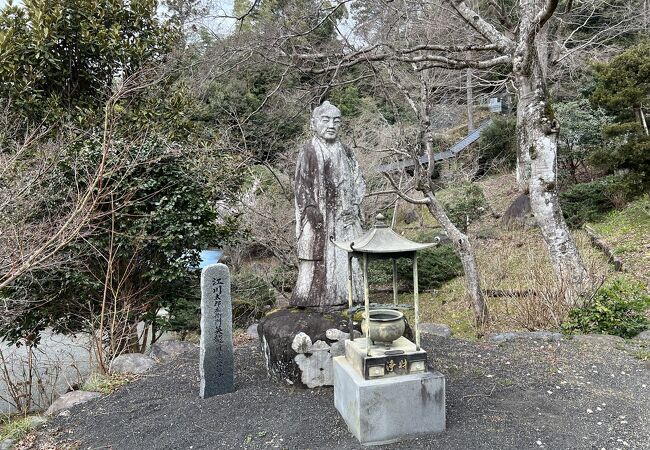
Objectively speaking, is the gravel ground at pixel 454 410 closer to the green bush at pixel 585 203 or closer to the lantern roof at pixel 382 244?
the lantern roof at pixel 382 244

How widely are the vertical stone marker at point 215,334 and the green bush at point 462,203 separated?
32.0 ft

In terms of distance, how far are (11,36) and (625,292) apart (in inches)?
363

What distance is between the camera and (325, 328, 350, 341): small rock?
445cm

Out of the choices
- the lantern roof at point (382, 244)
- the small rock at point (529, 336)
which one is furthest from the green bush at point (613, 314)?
the lantern roof at point (382, 244)

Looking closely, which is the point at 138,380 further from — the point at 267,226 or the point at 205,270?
the point at 267,226

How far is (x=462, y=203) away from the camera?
44.1ft

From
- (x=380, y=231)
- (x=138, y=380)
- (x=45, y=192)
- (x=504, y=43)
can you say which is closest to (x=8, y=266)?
Result: (x=45, y=192)

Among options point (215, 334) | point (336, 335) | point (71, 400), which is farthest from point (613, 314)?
point (71, 400)

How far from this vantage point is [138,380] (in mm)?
5410

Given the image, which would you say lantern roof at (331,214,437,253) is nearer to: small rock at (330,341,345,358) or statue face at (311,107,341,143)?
small rock at (330,341,345,358)

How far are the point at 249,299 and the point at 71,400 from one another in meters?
4.42

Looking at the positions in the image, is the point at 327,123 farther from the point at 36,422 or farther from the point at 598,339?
the point at 598,339

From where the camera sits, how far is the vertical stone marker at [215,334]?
4.61 meters

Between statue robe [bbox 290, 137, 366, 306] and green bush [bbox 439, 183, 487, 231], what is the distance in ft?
29.8
